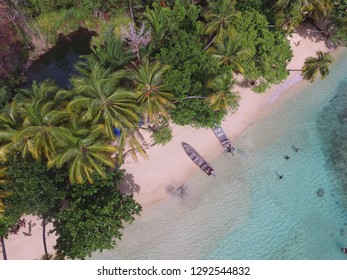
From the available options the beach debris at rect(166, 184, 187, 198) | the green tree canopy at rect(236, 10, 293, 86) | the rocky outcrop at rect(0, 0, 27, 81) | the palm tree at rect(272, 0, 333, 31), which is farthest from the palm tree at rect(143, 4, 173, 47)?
the rocky outcrop at rect(0, 0, 27, 81)

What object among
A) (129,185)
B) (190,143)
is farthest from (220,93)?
(129,185)

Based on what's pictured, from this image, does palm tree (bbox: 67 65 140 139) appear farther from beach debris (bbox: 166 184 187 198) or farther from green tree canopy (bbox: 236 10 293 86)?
green tree canopy (bbox: 236 10 293 86)

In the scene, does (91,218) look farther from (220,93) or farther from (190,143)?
(220,93)

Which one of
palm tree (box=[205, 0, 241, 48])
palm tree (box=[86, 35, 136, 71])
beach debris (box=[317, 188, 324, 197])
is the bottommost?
Result: beach debris (box=[317, 188, 324, 197])

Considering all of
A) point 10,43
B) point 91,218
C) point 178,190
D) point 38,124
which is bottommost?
point 91,218

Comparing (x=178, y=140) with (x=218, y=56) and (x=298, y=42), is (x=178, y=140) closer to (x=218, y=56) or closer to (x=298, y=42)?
(x=218, y=56)
